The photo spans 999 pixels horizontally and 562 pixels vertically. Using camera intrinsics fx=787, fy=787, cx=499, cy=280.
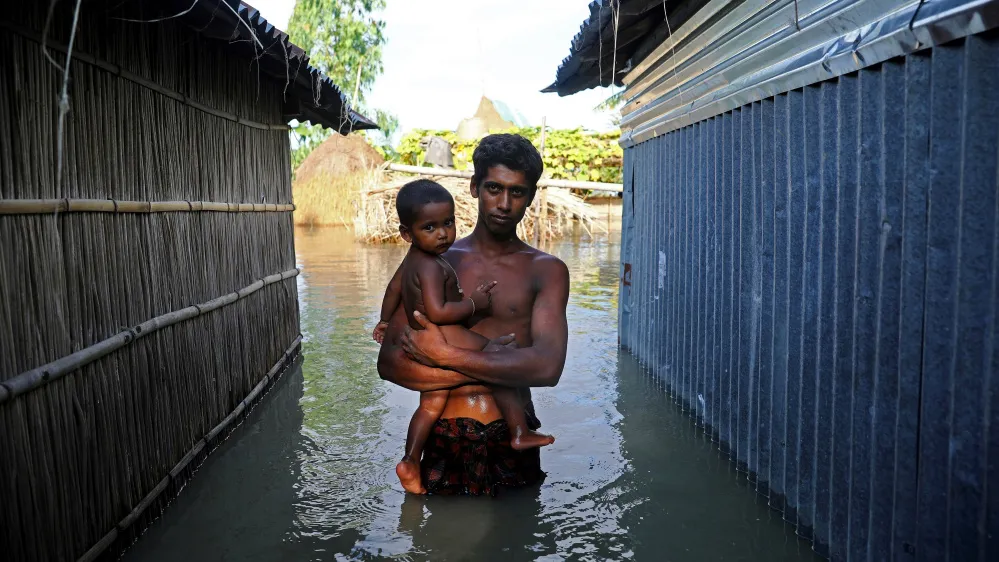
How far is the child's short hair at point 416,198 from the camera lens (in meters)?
3.58

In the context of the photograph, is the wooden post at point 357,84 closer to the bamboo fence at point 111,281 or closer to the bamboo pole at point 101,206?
the bamboo fence at point 111,281

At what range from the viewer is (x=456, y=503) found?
404 cm

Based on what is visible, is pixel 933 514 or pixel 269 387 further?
pixel 269 387

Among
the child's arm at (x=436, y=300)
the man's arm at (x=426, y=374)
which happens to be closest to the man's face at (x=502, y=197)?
A: the child's arm at (x=436, y=300)

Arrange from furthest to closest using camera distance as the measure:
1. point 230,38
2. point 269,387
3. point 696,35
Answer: point 269,387, point 696,35, point 230,38

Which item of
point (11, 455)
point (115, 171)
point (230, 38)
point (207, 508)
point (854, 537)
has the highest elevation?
point (230, 38)

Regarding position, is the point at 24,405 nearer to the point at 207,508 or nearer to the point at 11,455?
the point at 11,455

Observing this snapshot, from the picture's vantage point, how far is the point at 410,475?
3.93 metres

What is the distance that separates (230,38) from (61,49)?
1220 millimetres

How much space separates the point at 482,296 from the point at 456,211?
617 inches

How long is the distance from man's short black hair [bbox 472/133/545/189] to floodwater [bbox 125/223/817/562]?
1692mm

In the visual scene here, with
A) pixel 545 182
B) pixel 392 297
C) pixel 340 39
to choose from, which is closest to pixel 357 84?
pixel 340 39

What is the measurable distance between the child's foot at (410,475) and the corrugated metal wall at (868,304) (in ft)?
5.82

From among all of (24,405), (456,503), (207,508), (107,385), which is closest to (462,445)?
(456,503)
